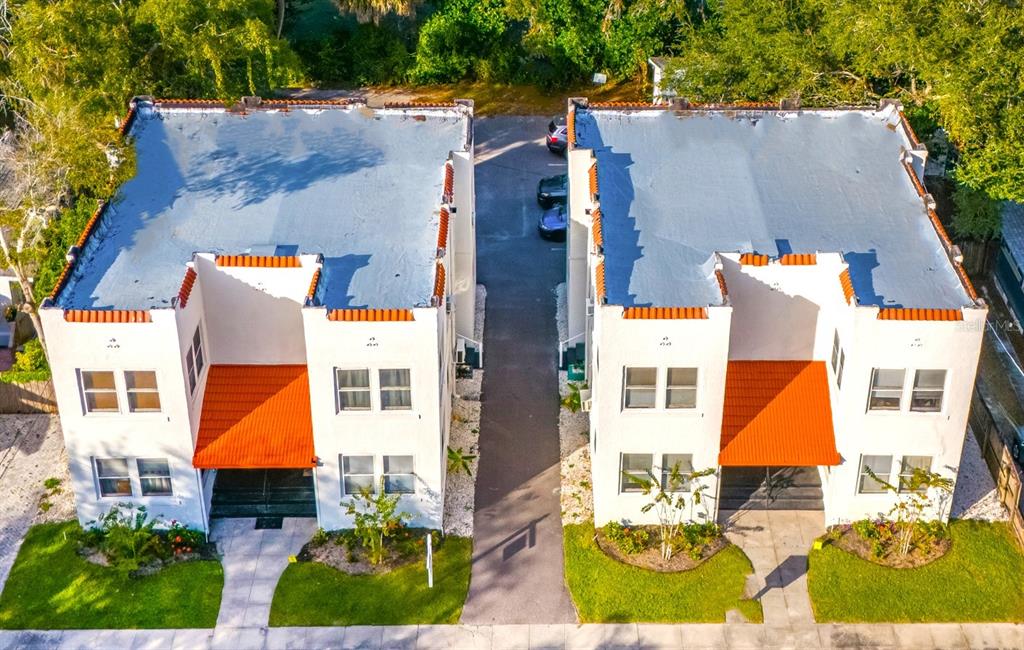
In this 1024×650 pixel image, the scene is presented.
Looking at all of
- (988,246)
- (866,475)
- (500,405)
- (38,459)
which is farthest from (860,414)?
(38,459)

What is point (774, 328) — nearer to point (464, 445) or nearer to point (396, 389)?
point (464, 445)

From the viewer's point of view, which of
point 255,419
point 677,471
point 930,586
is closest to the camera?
point 930,586

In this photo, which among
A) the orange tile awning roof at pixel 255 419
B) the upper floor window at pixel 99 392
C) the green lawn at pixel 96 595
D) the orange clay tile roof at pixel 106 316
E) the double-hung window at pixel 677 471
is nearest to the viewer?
the orange clay tile roof at pixel 106 316

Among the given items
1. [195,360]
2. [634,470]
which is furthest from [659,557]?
[195,360]

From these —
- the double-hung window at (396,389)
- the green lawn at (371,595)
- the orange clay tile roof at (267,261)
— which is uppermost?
the orange clay tile roof at (267,261)

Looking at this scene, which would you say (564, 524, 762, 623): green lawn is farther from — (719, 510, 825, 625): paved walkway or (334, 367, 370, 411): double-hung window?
(334, 367, 370, 411): double-hung window

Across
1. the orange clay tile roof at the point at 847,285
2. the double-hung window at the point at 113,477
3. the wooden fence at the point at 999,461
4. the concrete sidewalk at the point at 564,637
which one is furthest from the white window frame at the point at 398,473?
the wooden fence at the point at 999,461

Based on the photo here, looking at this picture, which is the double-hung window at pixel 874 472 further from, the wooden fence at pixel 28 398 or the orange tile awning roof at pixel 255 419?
the wooden fence at pixel 28 398
